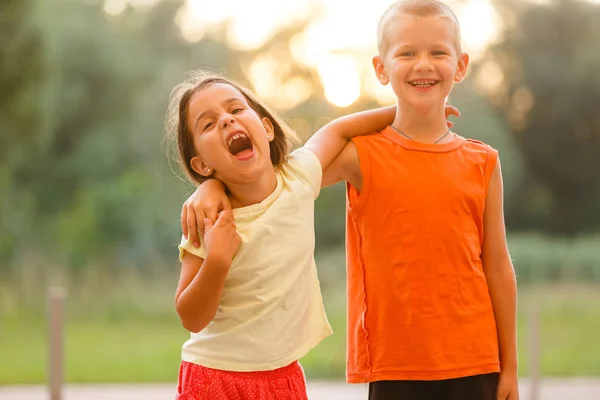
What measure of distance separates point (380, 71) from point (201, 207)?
0.56m

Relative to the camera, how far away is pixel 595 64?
9.09 m

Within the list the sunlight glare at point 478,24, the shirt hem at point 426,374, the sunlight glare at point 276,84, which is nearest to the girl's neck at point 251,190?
the shirt hem at point 426,374

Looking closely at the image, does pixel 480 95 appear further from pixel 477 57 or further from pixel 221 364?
pixel 221 364

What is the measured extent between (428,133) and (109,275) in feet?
23.7

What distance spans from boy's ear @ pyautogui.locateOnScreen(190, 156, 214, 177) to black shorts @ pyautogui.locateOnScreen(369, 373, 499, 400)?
593 mm

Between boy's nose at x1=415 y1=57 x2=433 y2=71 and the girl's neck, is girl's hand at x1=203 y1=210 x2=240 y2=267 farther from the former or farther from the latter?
boy's nose at x1=415 y1=57 x2=433 y2=71

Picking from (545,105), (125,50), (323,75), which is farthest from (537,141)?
(125,50)

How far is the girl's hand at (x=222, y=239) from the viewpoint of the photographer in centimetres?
152

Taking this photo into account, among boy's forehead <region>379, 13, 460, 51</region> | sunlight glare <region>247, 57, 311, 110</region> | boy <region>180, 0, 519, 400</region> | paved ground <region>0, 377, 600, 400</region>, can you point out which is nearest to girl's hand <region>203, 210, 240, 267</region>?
boy <region>180, 0, 519, 400</region>

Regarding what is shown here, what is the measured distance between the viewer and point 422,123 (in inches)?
72.6

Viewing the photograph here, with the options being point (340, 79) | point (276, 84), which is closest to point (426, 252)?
point (340, 79)

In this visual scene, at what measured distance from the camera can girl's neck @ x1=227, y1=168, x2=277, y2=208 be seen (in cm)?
167

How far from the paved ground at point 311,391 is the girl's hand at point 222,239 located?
4445mm

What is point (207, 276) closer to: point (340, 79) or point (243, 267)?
point (243, 267)
